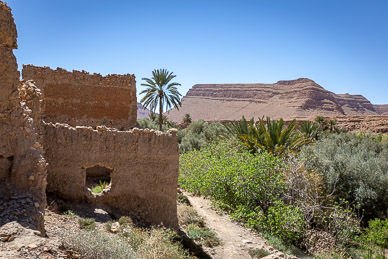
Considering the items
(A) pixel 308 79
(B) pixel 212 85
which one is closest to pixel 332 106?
(A) pixel 308 79

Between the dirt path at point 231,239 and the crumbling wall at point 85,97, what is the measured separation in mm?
4891

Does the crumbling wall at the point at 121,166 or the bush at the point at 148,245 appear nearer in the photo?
the bush at the point at 148,245

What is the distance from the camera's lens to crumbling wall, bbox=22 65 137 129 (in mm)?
12711

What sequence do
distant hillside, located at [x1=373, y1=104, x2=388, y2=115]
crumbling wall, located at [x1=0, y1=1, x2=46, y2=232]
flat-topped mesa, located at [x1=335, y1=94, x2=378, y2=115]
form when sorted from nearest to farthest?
crumbling wall, located at [x1=0, y1=1, x2=46, y2=232] → flat-topped mesa, located at [x1=335, y1=94, x2=378, y2=115] → distant hillside, located at [x1=373, y1=104, x2=388, y2=115]

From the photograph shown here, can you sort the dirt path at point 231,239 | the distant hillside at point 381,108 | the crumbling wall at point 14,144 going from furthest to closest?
the distant hillside at point 381,108
the dirt path at point 231,239
the crumbling wall at point 14,144

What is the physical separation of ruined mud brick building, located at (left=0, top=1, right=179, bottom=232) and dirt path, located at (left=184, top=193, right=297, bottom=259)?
1815 mm

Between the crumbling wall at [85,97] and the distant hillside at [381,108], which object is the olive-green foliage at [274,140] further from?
the distant hillside at [381,108]

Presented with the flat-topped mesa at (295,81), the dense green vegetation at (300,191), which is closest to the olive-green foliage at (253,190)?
the dense green vegetation at (300,191)

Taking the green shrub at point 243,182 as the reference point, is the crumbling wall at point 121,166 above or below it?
above

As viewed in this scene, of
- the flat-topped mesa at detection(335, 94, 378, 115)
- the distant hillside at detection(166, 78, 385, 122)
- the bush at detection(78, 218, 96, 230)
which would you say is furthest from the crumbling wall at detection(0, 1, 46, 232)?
the flat-topped mesa at detection(335, 94, 378, 115)

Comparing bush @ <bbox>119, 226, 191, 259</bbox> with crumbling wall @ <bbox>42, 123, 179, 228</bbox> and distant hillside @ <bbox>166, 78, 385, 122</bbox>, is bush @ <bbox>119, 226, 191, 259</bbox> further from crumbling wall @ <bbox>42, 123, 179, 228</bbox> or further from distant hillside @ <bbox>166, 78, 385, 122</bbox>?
distant hillside @ <bbox>166, 78, 385, 122</bbox>

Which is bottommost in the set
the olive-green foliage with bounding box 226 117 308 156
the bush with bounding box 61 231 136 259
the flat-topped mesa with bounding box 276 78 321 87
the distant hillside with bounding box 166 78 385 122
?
the bush with bounding box 61 231 136 259

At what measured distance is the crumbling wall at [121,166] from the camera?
26.3 feet

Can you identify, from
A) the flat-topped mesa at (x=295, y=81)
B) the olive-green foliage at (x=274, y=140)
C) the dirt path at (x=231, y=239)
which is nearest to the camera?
the dirt path at (x=231, y=239)
